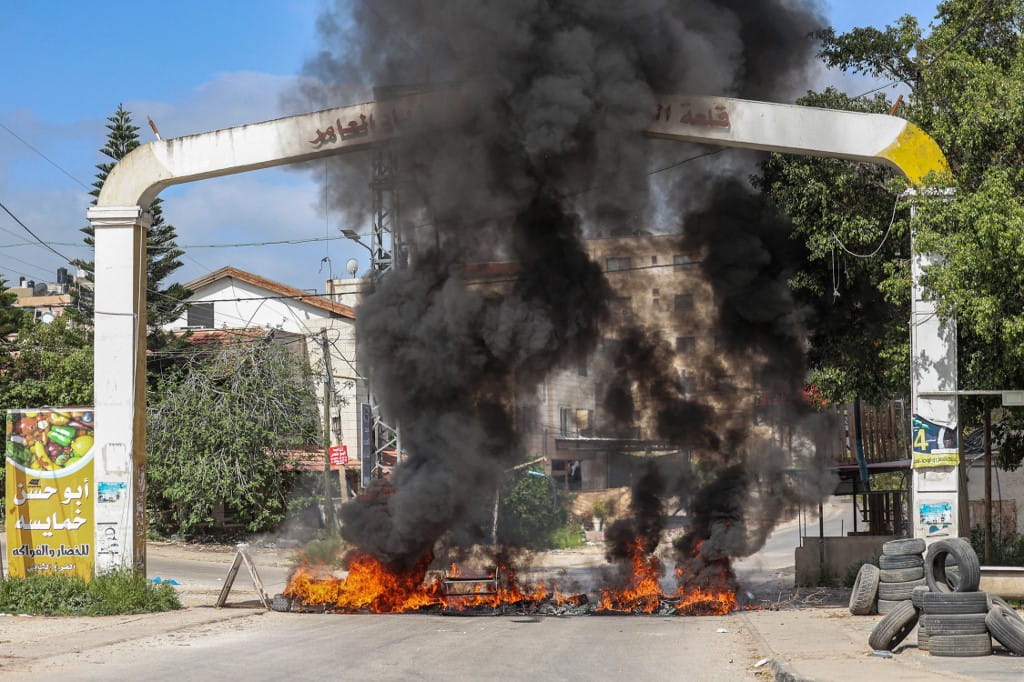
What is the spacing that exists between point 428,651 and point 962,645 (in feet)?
19.3

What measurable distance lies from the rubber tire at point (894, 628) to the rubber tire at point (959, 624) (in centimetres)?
41

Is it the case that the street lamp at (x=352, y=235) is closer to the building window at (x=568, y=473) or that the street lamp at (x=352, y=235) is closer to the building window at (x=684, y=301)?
the building window at (x=684, y=301)

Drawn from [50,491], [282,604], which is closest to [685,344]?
[282,604]

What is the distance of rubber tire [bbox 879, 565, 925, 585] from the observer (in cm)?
1498

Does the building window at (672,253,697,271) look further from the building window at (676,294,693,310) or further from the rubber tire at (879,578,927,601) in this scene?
the rubber tire at (879,578,927,601)

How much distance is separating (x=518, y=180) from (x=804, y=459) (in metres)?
12.4

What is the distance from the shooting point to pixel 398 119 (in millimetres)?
19141

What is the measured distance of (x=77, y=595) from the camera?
56.6 ft

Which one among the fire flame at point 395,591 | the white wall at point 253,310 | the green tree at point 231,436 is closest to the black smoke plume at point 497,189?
the fire flame at point 395,591

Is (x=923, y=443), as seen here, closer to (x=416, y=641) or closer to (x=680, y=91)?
(x=680, y=91)

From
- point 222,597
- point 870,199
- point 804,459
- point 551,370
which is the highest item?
point 870,199

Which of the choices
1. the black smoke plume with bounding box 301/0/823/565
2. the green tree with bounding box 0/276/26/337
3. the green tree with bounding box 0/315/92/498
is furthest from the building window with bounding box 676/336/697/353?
the green tree with bounding box 0/276/26/337

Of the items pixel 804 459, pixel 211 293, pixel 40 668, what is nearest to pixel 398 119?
pixel 40 668

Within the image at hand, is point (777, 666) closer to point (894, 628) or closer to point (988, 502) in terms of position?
point (894, 628)
